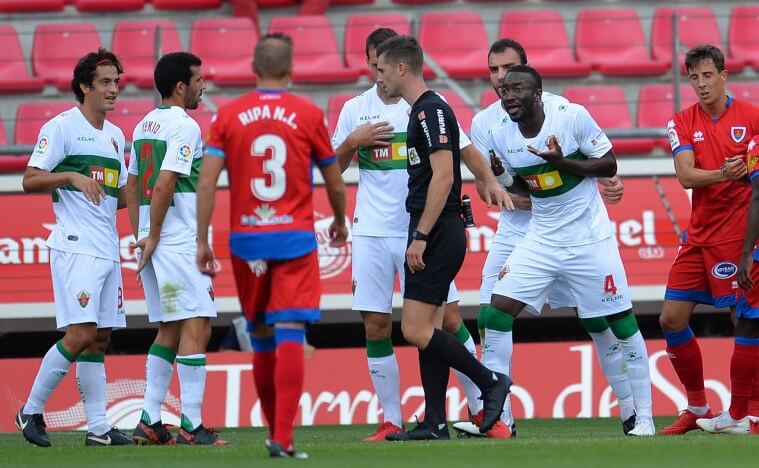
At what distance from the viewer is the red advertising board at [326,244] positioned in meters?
A: 11.6

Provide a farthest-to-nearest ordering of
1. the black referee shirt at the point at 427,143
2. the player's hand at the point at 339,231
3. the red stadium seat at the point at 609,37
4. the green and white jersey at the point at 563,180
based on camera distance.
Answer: the red stadium seat at the point at 609,37, the green and white jersey at the point at 563,180, the black referee shirt at the point at 427,143, the player's hand at the point at 339,231

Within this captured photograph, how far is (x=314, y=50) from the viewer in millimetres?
15133

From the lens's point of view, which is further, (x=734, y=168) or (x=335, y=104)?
(x=335, y=104)

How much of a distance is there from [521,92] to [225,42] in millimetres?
8042

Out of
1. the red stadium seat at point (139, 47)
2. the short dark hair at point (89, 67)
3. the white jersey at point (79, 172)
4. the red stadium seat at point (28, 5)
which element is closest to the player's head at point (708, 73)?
the short dark hair at point (89, 67)

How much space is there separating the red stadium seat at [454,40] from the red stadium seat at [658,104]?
1.90 meters

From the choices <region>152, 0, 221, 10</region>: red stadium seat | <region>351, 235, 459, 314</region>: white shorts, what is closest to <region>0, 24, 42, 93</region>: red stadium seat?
<region>152, 0, 221, 10</region>: red stadium seat

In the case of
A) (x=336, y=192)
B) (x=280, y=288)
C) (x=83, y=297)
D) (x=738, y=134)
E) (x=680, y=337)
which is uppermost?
(x=738, y=134)

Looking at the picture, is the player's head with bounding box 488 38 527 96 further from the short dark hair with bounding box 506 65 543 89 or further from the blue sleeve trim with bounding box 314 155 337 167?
the blue sleeve trim with bounding box 314 155 337 167

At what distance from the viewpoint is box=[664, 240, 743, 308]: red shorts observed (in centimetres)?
824

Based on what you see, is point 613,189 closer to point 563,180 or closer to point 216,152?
point 563,180

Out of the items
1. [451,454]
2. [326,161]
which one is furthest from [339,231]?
[451,454]

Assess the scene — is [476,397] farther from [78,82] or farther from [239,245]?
[78,82]

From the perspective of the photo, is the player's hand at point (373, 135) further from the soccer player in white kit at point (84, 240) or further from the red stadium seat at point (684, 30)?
the red stadium seat at point (684, 30)
